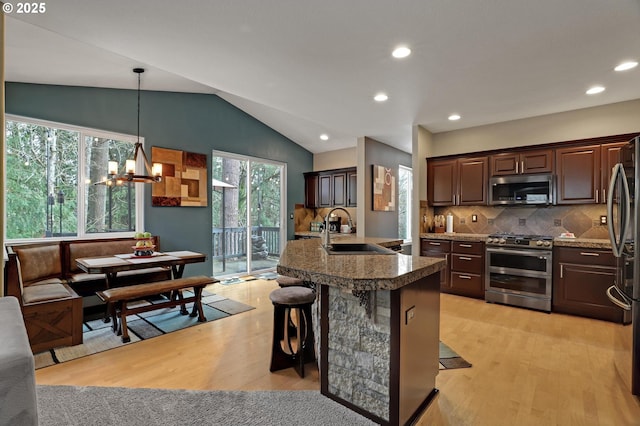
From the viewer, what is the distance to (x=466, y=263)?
454 centimetres

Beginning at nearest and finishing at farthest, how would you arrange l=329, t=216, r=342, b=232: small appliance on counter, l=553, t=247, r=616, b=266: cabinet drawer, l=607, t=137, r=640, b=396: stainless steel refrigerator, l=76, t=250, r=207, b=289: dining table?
1. l=607, t=137, r=640, b=396: stainless steel refrigerator
2. l=76, t=250, r=207, b=289: dining table
3. l=553, t=247, r=616, b=266: cabinet drawer
4. l=329, t=216, r=342, b=232: small appliance on counter

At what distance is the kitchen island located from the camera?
5.57ft

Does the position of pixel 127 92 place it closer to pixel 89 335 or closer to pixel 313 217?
pixel 89 335

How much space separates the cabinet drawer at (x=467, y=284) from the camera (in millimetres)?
4418

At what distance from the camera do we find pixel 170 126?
16.7ft

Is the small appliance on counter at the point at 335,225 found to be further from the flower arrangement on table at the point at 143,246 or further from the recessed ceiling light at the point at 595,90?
the recessed ceiling light at the point at 595,90

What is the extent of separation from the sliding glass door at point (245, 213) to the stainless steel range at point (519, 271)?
13.5ft

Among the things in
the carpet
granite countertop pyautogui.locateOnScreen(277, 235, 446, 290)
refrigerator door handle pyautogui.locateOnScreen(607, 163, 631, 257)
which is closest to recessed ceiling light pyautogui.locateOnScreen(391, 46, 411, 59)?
granite countertop pyautogui.locateOnScreen(277, 235, 446, 290)

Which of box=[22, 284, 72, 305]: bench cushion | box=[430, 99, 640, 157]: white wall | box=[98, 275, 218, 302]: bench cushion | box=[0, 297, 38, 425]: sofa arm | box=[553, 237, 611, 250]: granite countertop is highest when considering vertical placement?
box=[430, 99, 640, 157]: white wall

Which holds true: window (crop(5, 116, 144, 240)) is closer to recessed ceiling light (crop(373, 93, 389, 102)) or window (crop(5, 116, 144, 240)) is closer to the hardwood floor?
the hardwood floor

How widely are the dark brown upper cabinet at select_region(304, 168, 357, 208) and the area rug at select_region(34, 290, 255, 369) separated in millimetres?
3160

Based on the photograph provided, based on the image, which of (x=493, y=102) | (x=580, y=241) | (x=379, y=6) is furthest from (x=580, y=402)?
(x=493, y=102)

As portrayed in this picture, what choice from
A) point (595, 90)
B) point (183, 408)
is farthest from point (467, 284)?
point (183, 408)

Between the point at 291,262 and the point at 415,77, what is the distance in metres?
2.40
